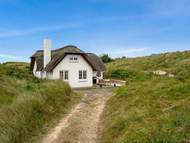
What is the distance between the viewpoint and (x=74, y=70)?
104 ft

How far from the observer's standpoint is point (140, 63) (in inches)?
2269

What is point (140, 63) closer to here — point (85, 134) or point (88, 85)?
point (88, 85)

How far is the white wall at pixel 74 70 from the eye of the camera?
30859mm

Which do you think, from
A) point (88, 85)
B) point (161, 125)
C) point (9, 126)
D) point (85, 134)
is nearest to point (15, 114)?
point (9, 126)

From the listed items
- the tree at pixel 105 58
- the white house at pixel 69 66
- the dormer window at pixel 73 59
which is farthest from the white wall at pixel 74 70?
the tree at pixel 105 58

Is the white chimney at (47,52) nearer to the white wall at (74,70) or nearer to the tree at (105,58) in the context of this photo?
the white wall at (74,70)

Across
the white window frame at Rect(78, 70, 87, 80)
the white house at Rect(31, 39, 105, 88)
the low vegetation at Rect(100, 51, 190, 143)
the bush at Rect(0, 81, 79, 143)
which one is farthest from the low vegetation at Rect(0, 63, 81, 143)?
the white window frame at Rect(78, 70, 87, 80)

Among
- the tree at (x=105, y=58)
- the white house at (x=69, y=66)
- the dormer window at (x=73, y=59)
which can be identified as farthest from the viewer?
the tree at (x=105, y=58)

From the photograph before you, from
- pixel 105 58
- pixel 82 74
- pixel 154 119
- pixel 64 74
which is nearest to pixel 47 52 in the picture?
pixel 64 74

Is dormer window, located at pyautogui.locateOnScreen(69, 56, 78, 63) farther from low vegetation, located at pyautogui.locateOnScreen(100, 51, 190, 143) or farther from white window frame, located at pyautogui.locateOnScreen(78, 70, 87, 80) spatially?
low vegetation, located at pyautogui.locateOnScreen(100, 51, 190, 143)

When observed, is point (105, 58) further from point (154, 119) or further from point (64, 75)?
point (154, 119)

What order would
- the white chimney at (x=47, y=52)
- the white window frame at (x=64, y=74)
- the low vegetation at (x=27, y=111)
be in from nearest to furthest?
the low vegetation at (x=27, y=111) → the white window frame at (x=64, y=74) → the white chimney at (x=47, y=52)

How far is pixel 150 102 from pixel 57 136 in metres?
4.51

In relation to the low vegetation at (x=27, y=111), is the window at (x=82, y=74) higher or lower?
higher
